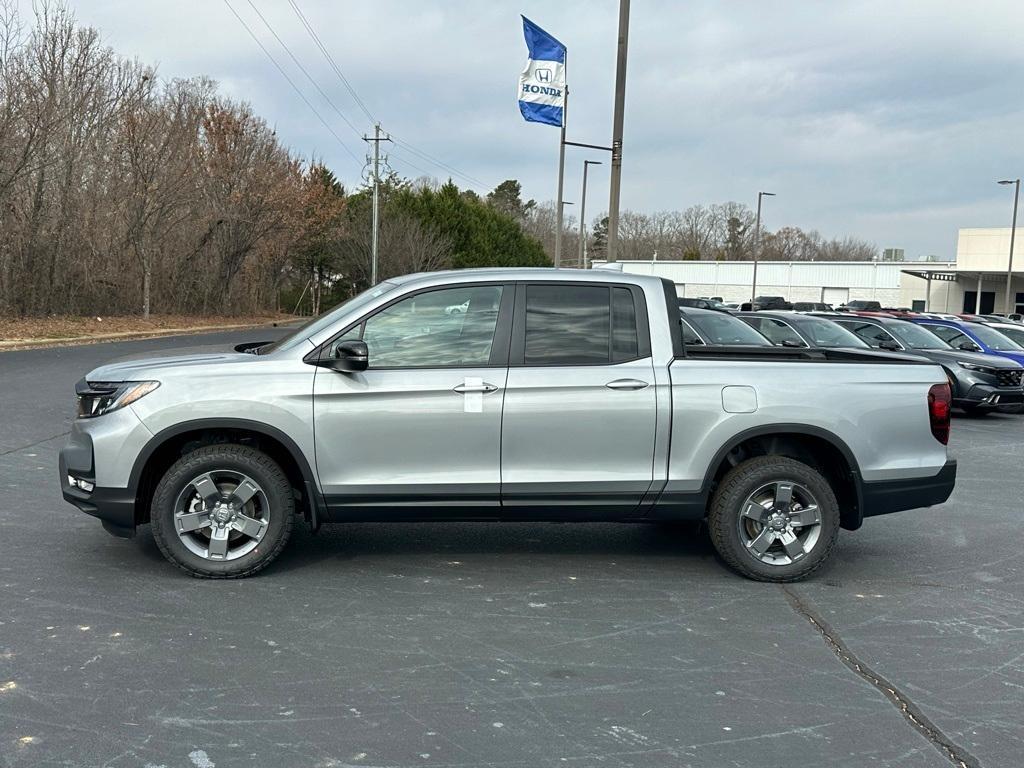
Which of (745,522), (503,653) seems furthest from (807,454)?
(503,653)

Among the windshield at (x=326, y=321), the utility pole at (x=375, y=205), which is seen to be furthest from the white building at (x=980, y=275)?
the windshield at (x=326, y=321)

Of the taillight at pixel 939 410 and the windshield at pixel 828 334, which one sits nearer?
the taillight at pixel 939 410

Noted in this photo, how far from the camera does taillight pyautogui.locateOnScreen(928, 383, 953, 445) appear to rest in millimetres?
6023

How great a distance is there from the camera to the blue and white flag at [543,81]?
18.4m

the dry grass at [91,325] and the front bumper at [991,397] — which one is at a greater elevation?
the dry grass at [91,325]

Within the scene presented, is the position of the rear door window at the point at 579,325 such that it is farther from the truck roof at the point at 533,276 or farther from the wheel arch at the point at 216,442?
the wheel arch at the point at 216,442

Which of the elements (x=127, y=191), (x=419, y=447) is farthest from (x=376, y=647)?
(x=127, y=191)

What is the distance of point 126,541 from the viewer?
260 inches

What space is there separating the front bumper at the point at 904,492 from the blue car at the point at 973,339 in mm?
12260

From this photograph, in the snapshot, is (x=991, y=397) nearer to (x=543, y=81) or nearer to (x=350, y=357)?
(x=543, y=81)

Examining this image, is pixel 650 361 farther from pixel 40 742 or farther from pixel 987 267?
pixel 987 267

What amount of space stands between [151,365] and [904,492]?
4.63 m

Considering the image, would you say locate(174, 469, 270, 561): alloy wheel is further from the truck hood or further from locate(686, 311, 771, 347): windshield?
locate(686, 311, 771, 347): windshield

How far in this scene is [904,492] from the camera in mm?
6016
